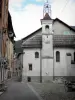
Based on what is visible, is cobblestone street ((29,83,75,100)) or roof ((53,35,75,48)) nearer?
cobblestone street ((29,83,75,100))

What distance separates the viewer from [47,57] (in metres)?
72.7

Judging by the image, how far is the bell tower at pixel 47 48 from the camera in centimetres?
7219

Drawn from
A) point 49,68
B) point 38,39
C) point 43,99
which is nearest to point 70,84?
point 43,99

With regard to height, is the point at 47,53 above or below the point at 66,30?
below

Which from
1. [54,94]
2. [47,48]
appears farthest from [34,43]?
[54,94]

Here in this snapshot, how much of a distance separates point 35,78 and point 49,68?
13.6 feet

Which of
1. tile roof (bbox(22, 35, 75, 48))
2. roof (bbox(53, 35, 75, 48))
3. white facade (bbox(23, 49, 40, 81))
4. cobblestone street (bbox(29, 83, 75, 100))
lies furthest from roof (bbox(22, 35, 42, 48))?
cobblestone street (bbox(29, 83, 75, 100))

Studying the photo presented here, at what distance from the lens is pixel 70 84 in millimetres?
35844

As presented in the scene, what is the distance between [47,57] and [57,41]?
5.08 meters

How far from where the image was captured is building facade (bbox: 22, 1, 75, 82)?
72.3m

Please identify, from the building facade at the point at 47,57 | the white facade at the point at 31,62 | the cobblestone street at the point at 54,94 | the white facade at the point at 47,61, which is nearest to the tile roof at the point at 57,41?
the building facade at the point at 47,57

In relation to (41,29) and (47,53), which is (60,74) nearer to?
(47,53)

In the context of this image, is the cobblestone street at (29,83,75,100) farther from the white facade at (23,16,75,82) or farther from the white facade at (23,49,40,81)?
the white facade at (23,49,40,81)

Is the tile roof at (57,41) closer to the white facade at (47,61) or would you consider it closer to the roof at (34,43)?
the roof at (34,43)
